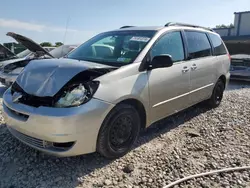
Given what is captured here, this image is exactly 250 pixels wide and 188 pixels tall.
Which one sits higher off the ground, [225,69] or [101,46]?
[101,46]

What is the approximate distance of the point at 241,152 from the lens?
344cm

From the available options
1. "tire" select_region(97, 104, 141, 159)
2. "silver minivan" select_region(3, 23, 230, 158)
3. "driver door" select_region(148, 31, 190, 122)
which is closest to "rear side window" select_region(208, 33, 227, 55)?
"silver minivan" select_region(3, 23, 230, 158)

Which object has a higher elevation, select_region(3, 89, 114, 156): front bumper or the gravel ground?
select_region(3, 89, 114, 156): front bumper

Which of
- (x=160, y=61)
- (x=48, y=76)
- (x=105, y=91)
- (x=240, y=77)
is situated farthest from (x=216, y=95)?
(x=240, y=77)

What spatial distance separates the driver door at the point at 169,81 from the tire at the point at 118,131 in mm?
407

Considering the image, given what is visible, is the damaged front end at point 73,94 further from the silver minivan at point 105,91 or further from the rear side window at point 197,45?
the rear side window at point 197,45

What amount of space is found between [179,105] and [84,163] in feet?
6.31

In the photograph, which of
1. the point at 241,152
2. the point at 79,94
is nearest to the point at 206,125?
the point at 241,152

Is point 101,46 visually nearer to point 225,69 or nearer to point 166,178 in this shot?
point 166,178

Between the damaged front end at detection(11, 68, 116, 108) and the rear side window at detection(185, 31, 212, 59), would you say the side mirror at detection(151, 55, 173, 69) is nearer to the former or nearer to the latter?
the damaged front end at detection(11, 68, 116, 108)

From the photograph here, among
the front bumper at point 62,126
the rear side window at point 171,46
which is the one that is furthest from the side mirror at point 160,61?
the front bumper at point 62,126

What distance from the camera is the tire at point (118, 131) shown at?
9.75ft

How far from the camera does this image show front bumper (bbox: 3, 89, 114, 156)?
8.65ft

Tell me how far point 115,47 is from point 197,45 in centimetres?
174
